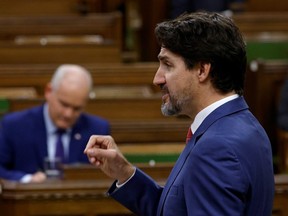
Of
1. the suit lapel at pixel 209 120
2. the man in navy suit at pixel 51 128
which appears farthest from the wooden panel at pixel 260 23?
the suit lapel at pixel 209 120

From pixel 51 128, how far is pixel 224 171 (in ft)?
5.85

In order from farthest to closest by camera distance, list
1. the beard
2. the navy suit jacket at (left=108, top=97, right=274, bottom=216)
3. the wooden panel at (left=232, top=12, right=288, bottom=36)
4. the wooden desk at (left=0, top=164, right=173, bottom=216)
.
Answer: the wooden panel at (left=232, top=12, right=288, bottom=36), the wooden desk at (left=0, top=164, right=173, bottom=216), the beard, the navy suit jacket at (left=108, top=97, right=274, bottom=216)

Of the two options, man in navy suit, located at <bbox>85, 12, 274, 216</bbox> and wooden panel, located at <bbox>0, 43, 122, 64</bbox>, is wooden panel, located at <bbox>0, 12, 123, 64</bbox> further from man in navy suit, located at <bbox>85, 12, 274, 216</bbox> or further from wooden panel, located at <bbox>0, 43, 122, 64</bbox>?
man in navy suit, located at <bbox>85, 12, 274, 216</bbox>

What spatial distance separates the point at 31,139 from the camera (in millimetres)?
2885

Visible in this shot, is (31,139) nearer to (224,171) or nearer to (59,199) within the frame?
(59,199)

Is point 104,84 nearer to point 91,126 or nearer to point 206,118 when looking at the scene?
point 91,126

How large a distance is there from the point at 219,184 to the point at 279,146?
248 cm

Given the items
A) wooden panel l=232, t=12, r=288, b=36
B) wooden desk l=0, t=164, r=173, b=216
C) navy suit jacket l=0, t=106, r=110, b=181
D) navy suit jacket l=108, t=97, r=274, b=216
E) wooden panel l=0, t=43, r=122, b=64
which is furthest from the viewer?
wooden panel l=232, t=12, r=288, b=36

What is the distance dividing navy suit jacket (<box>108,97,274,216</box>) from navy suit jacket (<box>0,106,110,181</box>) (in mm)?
1541

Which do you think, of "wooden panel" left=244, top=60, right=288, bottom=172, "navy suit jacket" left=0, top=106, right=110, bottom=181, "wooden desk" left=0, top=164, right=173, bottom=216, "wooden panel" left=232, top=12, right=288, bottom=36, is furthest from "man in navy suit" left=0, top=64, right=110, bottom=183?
"wooden panel" left=232, top=12, right=288, bottom=36

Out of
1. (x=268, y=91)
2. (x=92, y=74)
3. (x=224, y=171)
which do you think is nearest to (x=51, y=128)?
(x=92, y=74)

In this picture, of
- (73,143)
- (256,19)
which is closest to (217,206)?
(73,143)

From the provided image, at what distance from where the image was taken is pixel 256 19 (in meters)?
4.65

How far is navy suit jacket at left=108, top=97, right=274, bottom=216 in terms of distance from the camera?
1.21 meters
